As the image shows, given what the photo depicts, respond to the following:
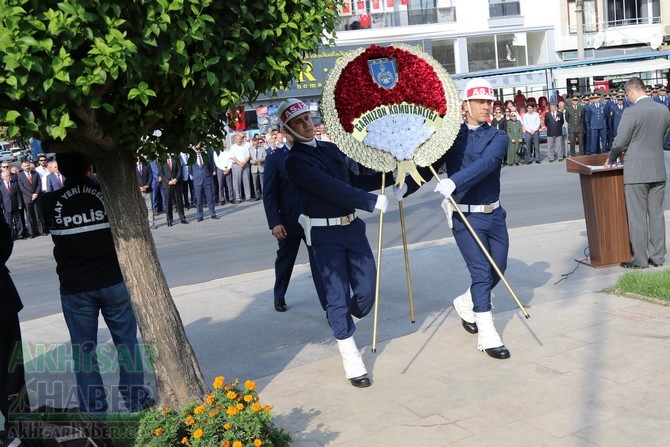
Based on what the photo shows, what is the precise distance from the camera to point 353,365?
5.76m

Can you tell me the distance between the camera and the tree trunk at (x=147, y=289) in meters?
4.91

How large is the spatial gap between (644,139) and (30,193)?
13.7 metres

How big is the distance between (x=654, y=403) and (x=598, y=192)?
14.3ft

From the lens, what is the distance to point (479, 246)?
20.7 feet

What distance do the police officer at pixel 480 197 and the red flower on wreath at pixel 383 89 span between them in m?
0.28

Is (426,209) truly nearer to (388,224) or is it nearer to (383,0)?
(388,224)

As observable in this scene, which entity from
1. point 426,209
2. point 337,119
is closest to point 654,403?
point 337,119

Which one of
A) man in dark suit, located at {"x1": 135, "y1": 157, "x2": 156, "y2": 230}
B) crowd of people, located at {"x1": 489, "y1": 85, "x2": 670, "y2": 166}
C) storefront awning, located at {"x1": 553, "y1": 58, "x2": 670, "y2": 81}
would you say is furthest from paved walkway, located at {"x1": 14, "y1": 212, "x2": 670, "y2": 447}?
storefront awning, located at {"x1": 553, "y1": 58, "x2": 670, "y2": 81}

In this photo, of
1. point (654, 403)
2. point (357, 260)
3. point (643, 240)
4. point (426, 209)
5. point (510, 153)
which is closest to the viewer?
point (654, 403)

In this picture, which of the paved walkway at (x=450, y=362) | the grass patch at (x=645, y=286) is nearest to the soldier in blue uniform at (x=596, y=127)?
the paved walkway at (x=450, y=362)

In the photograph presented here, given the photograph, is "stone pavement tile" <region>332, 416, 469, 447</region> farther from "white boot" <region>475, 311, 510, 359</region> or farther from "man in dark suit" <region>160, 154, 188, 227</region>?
"man in dark suit" <region>160, 154, 188, 227</region>

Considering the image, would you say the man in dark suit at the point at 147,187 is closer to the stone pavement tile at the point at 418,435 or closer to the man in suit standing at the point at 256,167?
the man in suit standing at the point at 256,167

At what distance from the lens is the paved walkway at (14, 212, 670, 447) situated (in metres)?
4.80

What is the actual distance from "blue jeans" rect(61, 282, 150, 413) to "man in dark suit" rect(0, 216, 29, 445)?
12.8 inches
